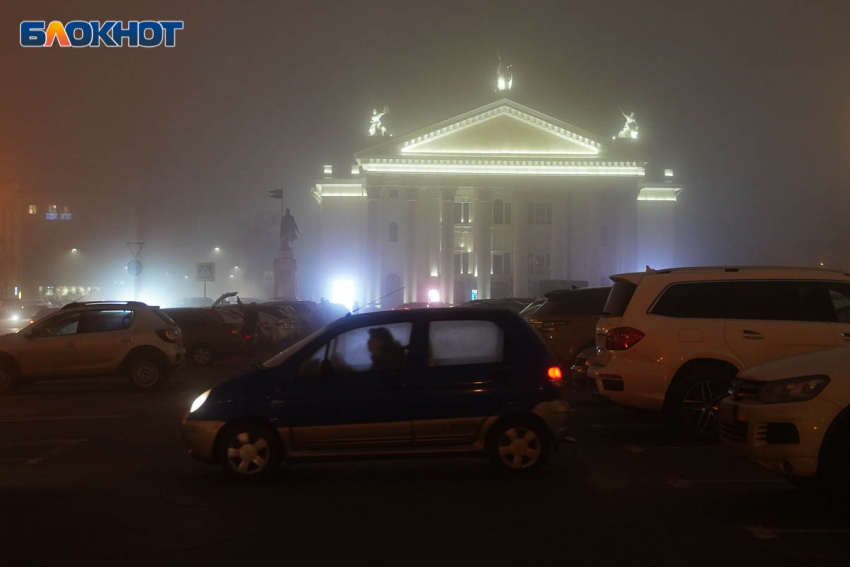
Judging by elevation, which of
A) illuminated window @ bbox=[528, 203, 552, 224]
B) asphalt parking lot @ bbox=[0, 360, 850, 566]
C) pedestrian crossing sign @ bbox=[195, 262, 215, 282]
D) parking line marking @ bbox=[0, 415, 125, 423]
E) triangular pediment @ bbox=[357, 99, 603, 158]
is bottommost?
parking line marking @ bbox=[0, 415, 125, 423]

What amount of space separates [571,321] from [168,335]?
785 centimetres

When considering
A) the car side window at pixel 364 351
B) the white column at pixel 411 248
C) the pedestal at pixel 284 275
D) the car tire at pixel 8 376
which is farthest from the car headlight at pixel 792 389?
the white column at pixel 411 248

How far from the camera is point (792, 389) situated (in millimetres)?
7082

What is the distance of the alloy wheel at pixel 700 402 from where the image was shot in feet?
35.4

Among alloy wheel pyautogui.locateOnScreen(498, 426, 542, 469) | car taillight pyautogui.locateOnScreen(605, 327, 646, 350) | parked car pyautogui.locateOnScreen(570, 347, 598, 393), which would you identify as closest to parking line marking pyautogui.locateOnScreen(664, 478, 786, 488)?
alloy wheel pyautogui.locateOnScreen(498, 426, 542, 469)

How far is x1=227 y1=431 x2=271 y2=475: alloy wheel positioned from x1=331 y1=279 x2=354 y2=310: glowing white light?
205ft

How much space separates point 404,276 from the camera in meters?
68.3

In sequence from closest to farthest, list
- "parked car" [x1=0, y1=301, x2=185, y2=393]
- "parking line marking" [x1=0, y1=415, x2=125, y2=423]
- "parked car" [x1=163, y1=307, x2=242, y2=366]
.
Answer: "parking line marking" [x1=0, y1=415, x2=125, y2=423], "parked car" [x1=0, y1=301, x2=185, y2=393], "parked car" [x1=163, y1=307, x2=242, y2=366]

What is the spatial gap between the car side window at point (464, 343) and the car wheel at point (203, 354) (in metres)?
16.9

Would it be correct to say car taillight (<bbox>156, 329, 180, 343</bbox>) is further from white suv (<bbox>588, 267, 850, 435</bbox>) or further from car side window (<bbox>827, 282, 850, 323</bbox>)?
car side window (<bbox>827, 282, 850, 323</bbox>)

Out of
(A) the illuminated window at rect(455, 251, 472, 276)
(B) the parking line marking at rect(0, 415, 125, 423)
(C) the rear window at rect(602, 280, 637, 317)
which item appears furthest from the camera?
(A) the illuminated window at rect(455, 251, 472, 276)

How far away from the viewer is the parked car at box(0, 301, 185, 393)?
17.6 m

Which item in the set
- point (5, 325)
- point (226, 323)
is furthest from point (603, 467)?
point (5, 325)

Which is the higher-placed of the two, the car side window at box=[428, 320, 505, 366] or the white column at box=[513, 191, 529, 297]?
the white column at box=[513, 191, 529, 297]
